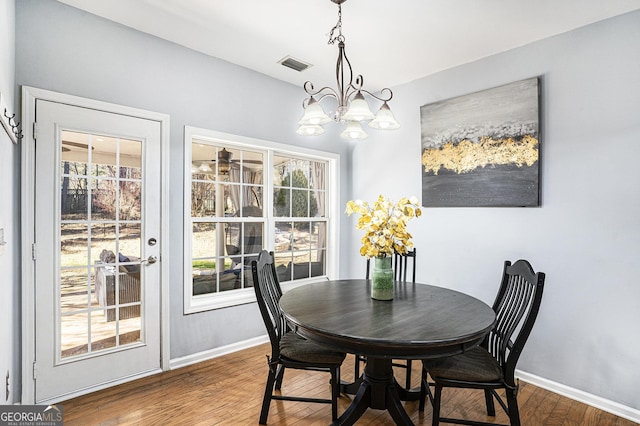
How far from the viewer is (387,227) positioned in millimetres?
2131

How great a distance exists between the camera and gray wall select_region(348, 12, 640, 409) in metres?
2.39

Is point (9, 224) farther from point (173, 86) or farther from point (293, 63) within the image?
point (293, 63)

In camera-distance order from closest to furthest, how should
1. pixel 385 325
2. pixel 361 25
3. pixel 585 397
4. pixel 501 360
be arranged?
1. pixel 385 325
2. pixel 501 360
3. pixel 585 397
4. pixel 361 25

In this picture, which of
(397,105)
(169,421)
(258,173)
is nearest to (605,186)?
(397,105)

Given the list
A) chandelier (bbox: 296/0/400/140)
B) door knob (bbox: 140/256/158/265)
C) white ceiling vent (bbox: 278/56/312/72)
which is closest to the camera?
chandelier (bbox: 296/0/400/140)

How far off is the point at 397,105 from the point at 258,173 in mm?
1691

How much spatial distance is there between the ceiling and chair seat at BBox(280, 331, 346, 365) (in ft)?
7.38

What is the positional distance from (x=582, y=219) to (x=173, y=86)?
11.1 ft

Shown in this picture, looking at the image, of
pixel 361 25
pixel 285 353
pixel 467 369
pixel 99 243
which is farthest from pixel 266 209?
pixel 467 369

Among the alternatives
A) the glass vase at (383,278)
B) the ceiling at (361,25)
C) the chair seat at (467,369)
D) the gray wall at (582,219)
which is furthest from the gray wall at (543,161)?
the glass vase at (383,278)

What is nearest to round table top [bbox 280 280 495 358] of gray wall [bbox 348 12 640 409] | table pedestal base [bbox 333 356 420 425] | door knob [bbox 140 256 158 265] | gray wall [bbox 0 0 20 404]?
table pedestal base [bbox 333 356 420 425]

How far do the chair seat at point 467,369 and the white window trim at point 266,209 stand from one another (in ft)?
6.64

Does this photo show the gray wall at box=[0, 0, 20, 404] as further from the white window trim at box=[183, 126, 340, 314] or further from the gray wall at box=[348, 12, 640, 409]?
the gray wall at box=[348, 12, 640, 409]

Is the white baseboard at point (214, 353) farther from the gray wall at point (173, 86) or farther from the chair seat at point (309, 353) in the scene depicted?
the chair seat at point (309, 353)
